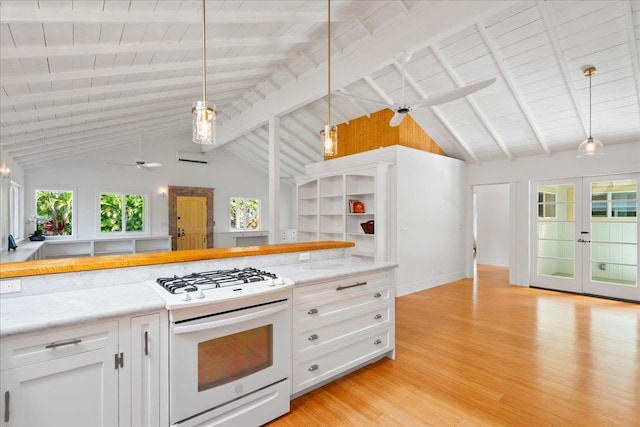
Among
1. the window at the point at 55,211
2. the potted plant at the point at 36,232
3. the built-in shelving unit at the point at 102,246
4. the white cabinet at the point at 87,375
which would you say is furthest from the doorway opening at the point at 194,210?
the white cabinet at the point at 87,375

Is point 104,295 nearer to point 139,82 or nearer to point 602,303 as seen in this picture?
point 139,82

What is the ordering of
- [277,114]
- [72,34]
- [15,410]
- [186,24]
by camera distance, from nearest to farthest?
[15,410]
[72,34]
[186,24]
[277,114]

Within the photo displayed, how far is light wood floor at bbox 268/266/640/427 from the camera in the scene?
2.18m

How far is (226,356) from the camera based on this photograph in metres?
1.89

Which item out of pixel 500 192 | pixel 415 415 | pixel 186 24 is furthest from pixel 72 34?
pixel 500 192

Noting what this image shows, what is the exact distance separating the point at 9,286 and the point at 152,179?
25.2 feet

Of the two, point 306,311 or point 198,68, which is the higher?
point 198,68

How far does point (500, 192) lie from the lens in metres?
8.30

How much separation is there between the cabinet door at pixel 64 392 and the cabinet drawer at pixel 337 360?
1.15 meters

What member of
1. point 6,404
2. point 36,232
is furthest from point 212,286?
point 36,232

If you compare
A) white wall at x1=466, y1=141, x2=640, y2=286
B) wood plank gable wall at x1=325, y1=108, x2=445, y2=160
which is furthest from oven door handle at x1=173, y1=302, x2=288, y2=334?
white wall at x1=466, y1=141, x2=640, y2=286

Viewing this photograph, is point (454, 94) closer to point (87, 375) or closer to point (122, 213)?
point (87, 375)

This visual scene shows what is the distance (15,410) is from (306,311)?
5.10ft

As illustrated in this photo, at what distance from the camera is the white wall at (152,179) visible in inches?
298
